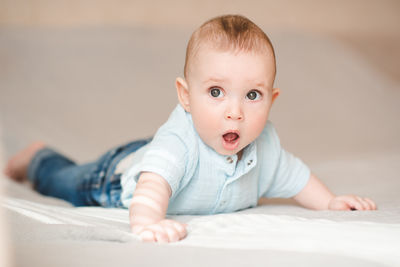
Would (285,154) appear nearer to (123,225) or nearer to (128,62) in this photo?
(123,225)

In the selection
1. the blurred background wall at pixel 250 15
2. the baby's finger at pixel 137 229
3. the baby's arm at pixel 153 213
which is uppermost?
the blurred background wall at pixel 250 15

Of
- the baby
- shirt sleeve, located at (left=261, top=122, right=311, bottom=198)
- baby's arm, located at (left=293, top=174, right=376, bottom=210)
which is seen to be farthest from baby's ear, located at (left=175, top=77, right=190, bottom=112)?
→ baby's arm, located at (left=293, top=174, right=376, bottom=210)

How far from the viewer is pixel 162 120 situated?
94.6 inches

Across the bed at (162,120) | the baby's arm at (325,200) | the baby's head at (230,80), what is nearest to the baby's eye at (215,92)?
the baby's head at (230,80)

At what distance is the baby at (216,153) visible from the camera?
107cm

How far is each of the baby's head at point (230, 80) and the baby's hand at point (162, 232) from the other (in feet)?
0.75

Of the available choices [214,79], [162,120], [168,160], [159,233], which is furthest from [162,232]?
[162,120]

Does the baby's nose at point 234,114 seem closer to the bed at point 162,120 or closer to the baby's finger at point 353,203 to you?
the bed at point 162,120

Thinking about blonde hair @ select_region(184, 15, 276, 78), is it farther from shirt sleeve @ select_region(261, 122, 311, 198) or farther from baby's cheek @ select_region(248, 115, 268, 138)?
shirt sleeve @ select_region(261, 122, 311, 198)

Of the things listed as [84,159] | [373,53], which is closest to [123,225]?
[84,159]

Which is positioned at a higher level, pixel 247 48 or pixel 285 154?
pixel 247 48

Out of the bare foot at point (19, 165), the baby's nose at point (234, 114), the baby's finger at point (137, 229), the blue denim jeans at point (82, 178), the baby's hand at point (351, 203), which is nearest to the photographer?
the baby's finger at point (137, 229)

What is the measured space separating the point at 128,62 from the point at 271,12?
1145mm

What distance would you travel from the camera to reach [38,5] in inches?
136
